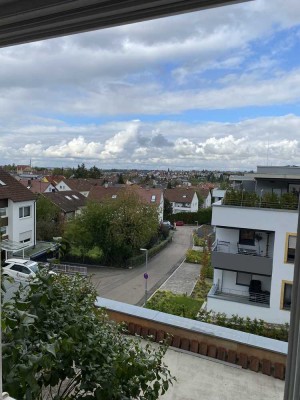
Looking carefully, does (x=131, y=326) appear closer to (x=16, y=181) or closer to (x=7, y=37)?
(x=16, y=181)

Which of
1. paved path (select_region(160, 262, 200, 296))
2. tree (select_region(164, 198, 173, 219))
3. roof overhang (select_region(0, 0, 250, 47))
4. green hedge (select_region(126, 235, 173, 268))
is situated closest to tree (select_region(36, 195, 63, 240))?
roof overhang (select_region(0, 0, 250, 47))

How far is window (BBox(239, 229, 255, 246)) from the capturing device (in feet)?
8.55

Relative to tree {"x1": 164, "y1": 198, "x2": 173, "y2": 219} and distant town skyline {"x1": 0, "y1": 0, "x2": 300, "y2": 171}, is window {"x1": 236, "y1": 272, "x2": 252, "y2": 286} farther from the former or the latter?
distant town skyline {"x1": 0, "y1": 0, "x2": 300, "y2": 171}

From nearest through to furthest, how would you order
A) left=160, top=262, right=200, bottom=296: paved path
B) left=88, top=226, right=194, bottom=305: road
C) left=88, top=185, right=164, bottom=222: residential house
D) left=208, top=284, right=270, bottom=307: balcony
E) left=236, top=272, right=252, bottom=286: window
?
left=208, top=284, right=270, bottom=307: balcony < left=236, top=272, right=252, bottom=286: window < left=88, top=185, right=164, bottom=222: residential house < left=88, top=226, right=194, bottom=305: road < left=160, top=262, right=200, bottom=296: paved path

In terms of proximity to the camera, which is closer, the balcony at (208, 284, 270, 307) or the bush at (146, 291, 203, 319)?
the balcony at (208, 284, 270, 307)

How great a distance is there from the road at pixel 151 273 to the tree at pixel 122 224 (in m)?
1.36

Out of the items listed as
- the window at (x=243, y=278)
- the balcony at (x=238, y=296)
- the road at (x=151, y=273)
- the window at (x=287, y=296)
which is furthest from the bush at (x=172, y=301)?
the window at (x=287, y=296)

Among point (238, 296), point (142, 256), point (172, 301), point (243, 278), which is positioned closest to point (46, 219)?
point (243, 278)

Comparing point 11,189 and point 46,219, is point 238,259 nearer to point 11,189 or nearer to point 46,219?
point 46,219

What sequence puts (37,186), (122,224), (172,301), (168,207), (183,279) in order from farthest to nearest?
(122,224)
(168,207)
(183,279)
(172,301)
(37,186)

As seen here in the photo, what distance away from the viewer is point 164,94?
1358 mm

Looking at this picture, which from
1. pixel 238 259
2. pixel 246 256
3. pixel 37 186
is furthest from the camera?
pixel 238 259

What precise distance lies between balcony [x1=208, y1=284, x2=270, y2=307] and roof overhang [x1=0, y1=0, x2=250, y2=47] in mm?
2708

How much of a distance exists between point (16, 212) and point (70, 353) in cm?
75
